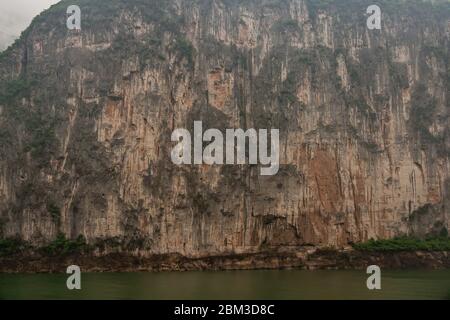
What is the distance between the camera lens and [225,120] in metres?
59.4

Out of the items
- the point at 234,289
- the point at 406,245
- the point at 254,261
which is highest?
the point at 234,289

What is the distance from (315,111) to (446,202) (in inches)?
597

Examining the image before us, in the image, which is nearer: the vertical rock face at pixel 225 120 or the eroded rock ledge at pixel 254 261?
the eroded rock ledge at pixel 254 261

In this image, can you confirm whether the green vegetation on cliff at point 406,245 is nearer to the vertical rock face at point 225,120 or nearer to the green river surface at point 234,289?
the vertical rock face at point 225,120

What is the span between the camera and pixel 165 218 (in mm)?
56656

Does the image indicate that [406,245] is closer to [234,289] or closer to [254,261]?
[254,261]

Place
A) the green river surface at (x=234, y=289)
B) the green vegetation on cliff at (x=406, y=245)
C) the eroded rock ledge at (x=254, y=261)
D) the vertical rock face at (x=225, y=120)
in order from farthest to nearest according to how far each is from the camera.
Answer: the vertical rock face at (x=225, y=120) < the green vegetation on cliff at (x=406, y=245) < the eroded rock ledge at (x=254, y=261) < the green river surface at (x=234, y=289)

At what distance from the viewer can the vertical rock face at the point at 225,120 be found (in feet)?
186

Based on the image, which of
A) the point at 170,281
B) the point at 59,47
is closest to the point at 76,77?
the point at 59,47

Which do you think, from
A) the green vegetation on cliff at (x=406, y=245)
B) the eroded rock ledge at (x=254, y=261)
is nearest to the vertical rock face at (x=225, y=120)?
the eroded rock ledge at (x=254, y=261)

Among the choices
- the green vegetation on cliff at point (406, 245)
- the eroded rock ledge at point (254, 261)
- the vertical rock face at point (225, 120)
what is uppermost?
the vertical rock face at point (225, 120)

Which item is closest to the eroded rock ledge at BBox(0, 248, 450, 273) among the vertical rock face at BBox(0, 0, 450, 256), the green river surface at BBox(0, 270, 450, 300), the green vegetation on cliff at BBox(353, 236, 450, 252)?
the green vegetation on cliff at BBox(353, 236, 450, 252)

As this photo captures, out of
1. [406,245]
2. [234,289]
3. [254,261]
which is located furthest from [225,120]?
[234,289]

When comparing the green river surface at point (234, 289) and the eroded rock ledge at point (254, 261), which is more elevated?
the green river surface at point (234, 289)
